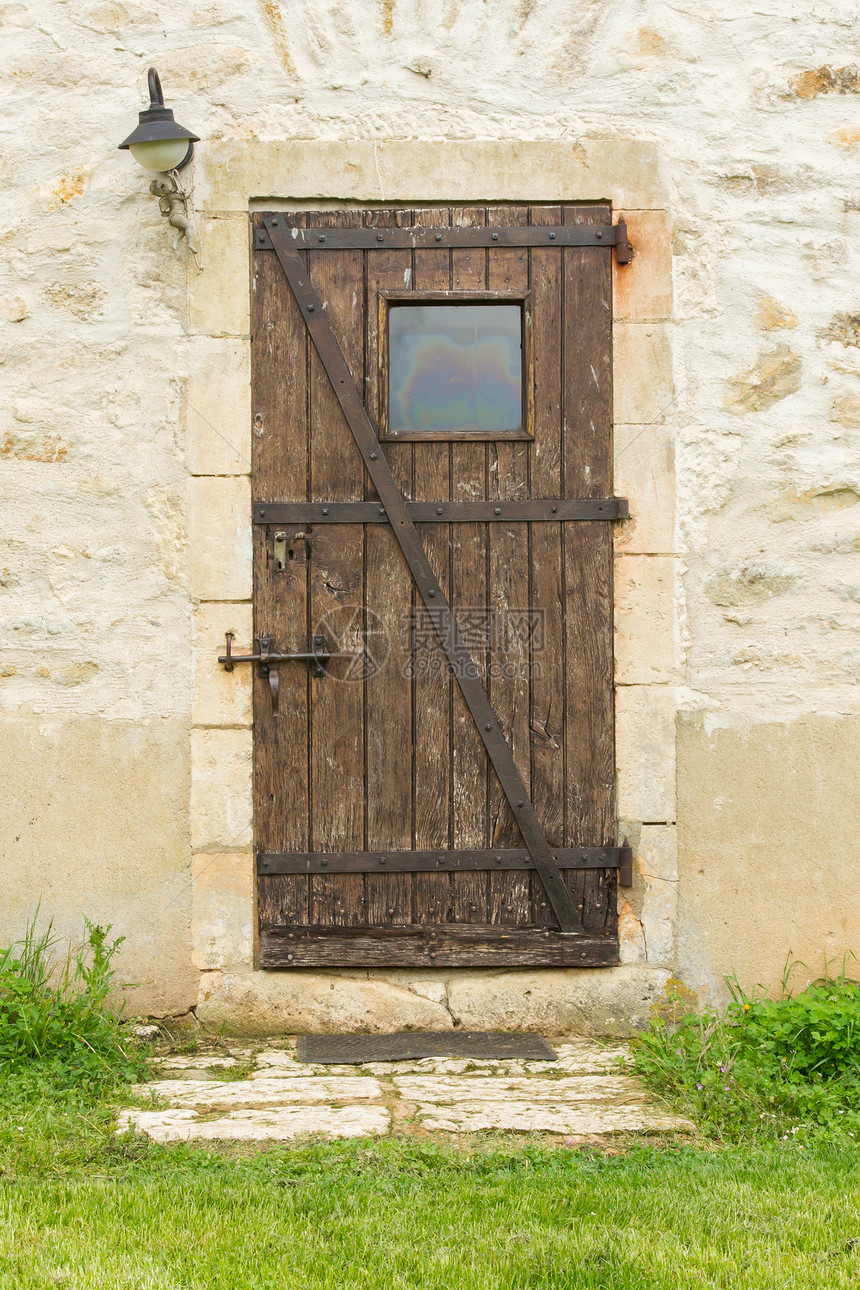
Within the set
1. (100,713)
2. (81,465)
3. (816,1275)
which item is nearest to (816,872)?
(816,1275)

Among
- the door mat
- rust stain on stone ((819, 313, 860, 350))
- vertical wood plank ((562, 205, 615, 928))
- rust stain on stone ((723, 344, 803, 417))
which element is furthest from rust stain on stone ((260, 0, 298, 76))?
the door mat

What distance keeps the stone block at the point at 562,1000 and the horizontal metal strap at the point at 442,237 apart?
8.09 feet

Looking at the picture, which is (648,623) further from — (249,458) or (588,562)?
(249,458)

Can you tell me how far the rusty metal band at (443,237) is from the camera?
3.48m

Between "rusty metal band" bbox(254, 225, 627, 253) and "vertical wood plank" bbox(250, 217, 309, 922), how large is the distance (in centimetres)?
8

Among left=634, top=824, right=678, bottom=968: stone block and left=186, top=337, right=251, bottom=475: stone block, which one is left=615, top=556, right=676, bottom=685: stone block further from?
left=186, top=337, right=251, bottom=475: stone block

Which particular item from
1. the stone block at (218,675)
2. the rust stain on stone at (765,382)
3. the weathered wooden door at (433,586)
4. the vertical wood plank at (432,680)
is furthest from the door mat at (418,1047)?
the rust stain on stone at (765,382)

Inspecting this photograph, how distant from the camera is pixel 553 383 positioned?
3512 millimetres

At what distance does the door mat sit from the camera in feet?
10.5

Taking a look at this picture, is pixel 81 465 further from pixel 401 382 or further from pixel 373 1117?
pixel 373 1117

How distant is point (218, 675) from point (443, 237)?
5.47ft

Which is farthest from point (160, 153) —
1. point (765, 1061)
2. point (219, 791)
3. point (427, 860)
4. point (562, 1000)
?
point (765, 1061)

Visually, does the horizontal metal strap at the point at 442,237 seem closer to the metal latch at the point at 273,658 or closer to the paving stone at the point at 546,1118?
the metal latch at the point at 273,658

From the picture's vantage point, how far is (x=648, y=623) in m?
3.49
